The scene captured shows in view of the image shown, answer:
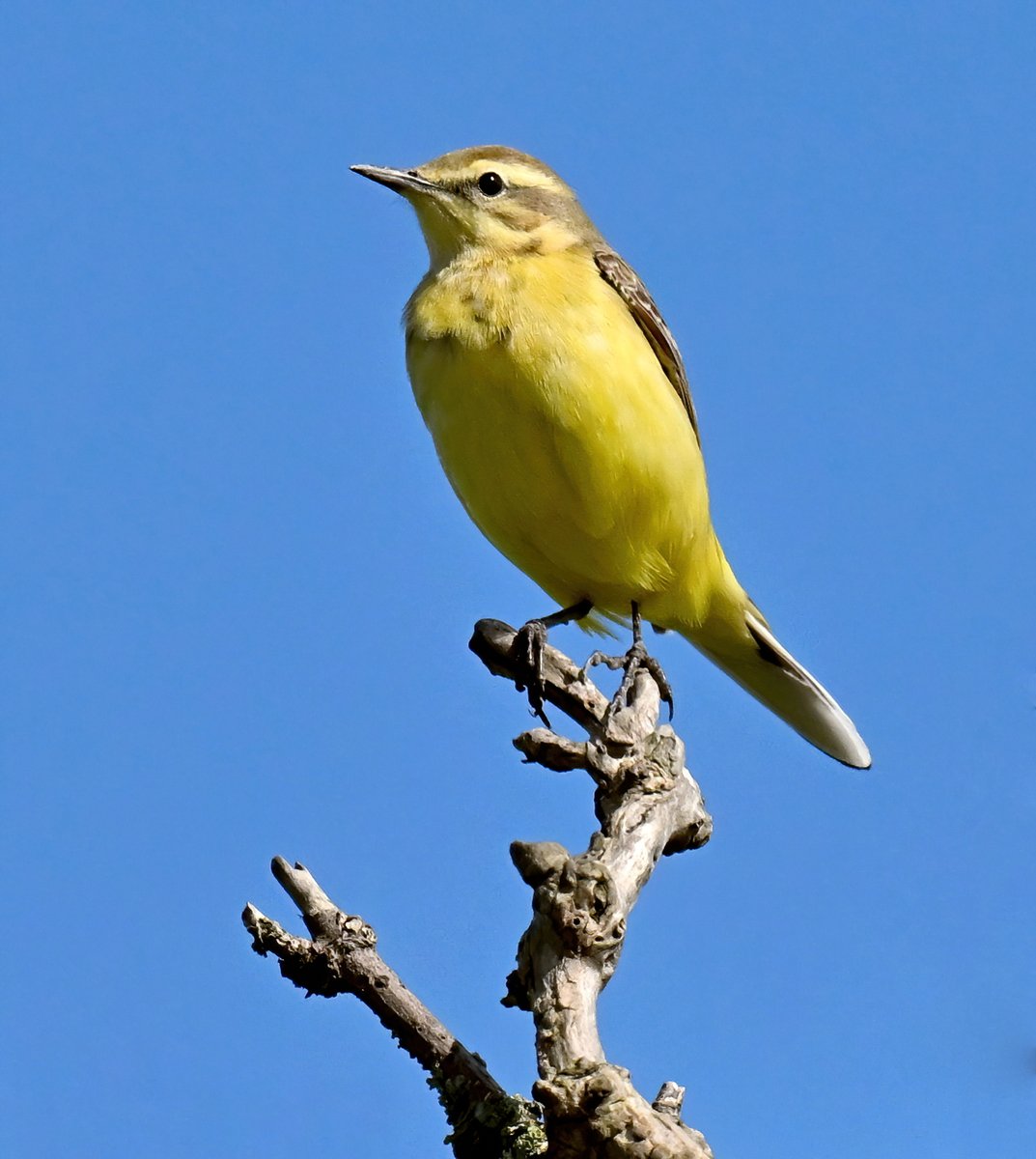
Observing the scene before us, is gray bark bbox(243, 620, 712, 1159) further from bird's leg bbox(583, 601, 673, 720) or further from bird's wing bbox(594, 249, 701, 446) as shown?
bird's wing bbox(594, 249, 701, 446)

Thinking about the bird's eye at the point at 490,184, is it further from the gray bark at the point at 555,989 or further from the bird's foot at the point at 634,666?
the gray bark at the point at 555,989

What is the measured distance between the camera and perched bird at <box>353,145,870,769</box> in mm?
7000

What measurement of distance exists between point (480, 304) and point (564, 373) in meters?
0.64

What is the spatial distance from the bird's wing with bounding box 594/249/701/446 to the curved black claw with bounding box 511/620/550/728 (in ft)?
6.30

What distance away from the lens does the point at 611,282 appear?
7.89 m

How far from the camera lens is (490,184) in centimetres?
808

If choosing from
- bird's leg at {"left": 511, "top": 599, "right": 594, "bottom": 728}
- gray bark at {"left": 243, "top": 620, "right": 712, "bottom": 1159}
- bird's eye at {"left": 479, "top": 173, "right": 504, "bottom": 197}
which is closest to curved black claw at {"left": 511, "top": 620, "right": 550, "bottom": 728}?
bird's leg at {"left": 511, "top": 599, "right": 594, "bottom": 728}

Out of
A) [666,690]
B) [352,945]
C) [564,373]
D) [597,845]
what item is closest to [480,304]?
[564,373]

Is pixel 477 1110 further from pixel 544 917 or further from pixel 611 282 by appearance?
pixel 611 282

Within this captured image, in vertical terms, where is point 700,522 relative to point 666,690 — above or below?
above

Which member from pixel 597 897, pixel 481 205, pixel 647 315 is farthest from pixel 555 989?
pixel 481 205

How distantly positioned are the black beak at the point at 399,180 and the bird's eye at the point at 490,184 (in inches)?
10.0

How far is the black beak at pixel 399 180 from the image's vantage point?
799cm

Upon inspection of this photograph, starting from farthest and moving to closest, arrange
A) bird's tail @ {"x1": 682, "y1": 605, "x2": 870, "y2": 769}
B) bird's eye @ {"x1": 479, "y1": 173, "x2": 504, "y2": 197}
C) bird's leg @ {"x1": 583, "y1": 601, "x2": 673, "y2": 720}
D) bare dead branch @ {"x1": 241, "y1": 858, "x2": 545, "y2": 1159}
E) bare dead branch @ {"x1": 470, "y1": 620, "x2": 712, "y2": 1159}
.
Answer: bird's tail @ {"x1": 682, "y1": 605, "x2": 870, "y2": 769}, bird's eye @ {"x1": 479, "y1": 173, "x2": 504, "y2": 197}, bird's leg @ {"x1": 583, "y1": 601, "x2": 673, "y2": 720}, bare dead branch @ {"x1": 241, "y1": 858, "x2": 545, "y2": 1159}, bare dead branch @ {"x1": 470, "y1": 620, "x2": 712, "y2": 1159}
